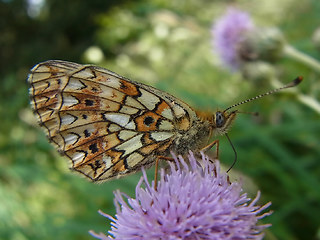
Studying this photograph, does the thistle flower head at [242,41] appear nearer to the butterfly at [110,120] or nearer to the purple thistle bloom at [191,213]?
the butterfly at [110,120]

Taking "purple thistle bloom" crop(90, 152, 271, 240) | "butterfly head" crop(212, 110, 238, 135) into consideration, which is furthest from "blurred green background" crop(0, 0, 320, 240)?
"purple thistle bloom" crop(90, 152, 271, 240)

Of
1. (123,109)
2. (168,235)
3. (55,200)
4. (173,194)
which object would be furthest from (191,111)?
(55,200)

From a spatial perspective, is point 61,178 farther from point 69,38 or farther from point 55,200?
point 69,38

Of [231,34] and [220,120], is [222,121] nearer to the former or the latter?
[220,120]

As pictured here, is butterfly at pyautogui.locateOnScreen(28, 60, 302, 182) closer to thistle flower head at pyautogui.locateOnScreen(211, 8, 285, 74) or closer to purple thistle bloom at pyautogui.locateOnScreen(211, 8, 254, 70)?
thistle flower head at pyautogui.locateOnScreen(211, 8, 285, 74)

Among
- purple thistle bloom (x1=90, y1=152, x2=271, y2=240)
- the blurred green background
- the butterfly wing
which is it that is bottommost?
purple thistle bloom (x1=90, y1=152, x2=271, y2=240)

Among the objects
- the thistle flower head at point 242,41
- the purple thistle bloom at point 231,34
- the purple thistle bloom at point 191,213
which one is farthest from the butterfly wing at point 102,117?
the purple thistle bloom at point 231,34
